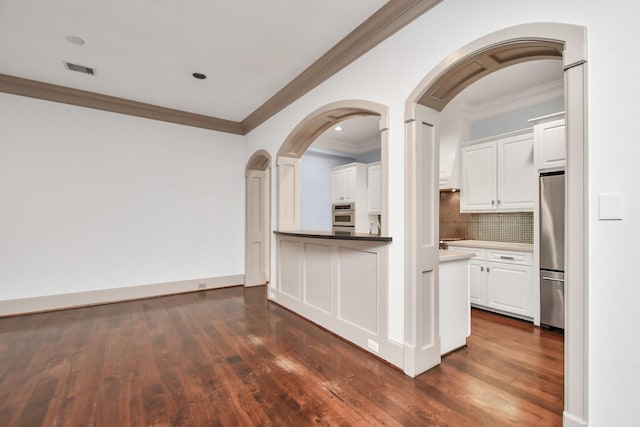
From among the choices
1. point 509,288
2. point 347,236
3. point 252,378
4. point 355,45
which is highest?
point 355,45

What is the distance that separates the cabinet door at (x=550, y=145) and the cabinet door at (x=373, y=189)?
3.22m

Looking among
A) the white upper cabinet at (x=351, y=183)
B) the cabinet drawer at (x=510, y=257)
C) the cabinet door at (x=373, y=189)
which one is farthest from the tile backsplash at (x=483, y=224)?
the white upper cabinet at (x=351, y=183)

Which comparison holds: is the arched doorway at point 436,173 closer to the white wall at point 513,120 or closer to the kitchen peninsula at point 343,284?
the kitchen peninsula at point 343,284

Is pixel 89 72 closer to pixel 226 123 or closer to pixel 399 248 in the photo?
pixel 226 123

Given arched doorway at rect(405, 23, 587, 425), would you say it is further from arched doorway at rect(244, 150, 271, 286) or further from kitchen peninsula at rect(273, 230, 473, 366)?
arched doorway at rect(244, 150, 271, 286)

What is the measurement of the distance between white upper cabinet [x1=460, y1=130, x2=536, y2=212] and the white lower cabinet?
2.29 ft

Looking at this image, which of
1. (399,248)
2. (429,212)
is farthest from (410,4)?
(399,248)

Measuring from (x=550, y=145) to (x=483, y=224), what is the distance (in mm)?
1587

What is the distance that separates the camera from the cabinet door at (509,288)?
3570mm

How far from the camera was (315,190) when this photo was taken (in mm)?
7160

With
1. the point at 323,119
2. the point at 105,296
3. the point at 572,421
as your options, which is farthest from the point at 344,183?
the point at 572,421

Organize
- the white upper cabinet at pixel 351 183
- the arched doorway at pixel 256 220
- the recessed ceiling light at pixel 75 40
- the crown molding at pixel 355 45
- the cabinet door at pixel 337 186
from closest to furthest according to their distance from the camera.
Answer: the crown molding at pixel 355 45 < the recessed ceiling light at pixel 75 40 < the arched doorway at pixel 256 220 < the white upper cabinet at pixel 351 183 < the cabinet door at pixel 337 186

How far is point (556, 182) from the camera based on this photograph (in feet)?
10.9

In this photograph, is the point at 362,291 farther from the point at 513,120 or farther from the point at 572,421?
the point at 513,120
